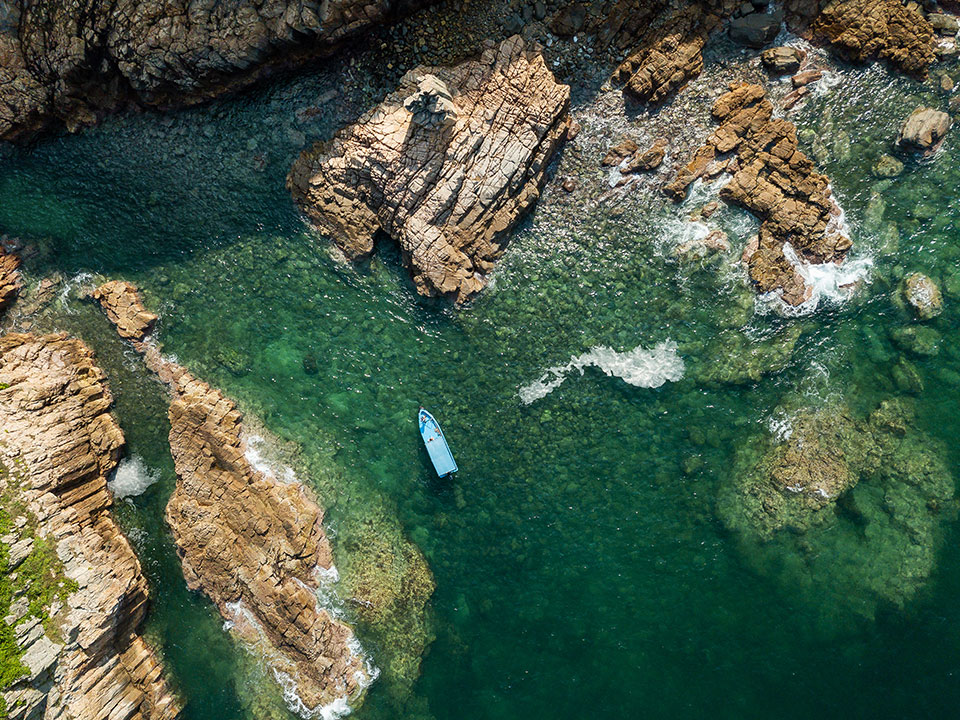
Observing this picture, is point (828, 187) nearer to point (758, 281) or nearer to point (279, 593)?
point (758, 281)

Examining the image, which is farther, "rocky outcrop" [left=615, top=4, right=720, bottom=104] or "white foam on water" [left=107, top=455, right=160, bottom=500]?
"white foam on water" [left=107, top=455, right=160, bottom=500]

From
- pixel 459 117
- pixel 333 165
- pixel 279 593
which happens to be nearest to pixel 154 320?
pixel 333 165

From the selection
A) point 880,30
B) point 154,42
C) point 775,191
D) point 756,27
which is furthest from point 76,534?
point 880,30

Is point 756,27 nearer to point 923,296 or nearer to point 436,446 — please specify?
point 923,296

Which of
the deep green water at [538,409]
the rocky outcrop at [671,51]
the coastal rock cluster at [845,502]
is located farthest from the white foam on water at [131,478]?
the rocky outcrop at [671,51]

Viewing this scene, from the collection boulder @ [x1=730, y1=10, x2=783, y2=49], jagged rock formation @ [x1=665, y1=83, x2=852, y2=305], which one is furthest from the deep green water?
boulder @ [x1=730, y1=10, x2=783, y2=49]

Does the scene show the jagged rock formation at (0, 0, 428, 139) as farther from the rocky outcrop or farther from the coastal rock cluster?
the coastal rock cluster

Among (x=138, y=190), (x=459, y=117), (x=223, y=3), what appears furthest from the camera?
(x=138, y=190)
